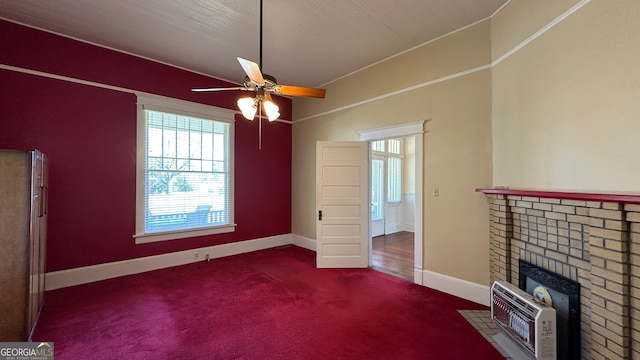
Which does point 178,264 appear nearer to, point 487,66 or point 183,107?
Answer: point 183,107

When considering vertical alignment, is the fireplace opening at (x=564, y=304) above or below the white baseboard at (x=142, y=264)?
above

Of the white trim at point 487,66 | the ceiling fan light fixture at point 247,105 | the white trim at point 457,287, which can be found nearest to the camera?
the white trim at point 487,66

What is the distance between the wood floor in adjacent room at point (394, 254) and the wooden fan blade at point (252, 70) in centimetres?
334

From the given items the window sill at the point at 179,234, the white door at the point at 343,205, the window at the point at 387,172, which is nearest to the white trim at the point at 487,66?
the white door at the point at 343,205

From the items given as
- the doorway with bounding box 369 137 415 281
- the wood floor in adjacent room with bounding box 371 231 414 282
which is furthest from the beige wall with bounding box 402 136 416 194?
the wood floor in adjacent room with bounding box 371 231 414 282

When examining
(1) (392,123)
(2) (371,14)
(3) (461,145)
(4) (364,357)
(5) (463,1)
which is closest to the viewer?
(4) (364,357)

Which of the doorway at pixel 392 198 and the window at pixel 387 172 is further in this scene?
the window at pixel 387 172

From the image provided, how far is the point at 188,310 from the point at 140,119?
2.95m

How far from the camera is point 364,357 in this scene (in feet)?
6.96

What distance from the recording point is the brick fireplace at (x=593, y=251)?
1557 millimetres

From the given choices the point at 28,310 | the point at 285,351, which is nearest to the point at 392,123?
the point at 285,351

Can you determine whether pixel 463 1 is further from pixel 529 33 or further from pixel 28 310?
pixel 28 310

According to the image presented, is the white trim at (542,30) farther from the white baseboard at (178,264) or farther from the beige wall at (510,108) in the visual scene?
the white baseboard at (178,264)

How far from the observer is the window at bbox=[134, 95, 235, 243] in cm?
404
